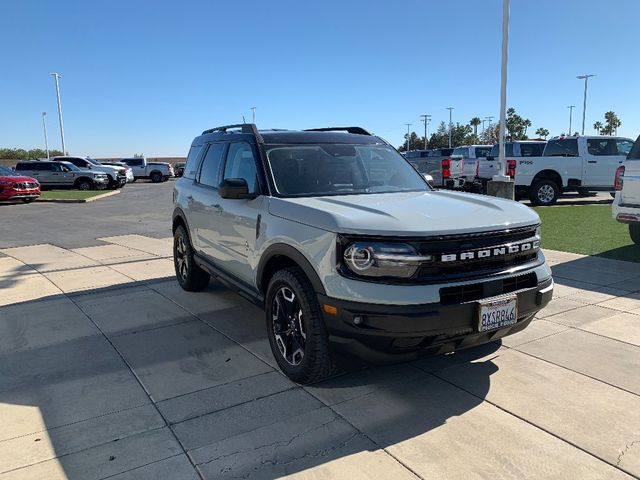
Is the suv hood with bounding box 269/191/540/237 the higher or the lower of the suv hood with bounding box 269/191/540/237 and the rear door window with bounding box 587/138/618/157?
the lower

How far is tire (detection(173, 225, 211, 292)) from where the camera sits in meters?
6.14

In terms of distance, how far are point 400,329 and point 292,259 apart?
3.24 ft

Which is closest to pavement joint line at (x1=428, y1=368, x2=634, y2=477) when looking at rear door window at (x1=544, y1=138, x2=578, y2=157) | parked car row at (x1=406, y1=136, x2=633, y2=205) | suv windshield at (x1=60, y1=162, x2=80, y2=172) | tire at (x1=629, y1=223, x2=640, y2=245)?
tire at (x1=629, y1=223, x2=640, y2=245)

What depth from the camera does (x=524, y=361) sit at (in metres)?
4.05

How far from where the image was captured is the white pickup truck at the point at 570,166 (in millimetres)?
14812

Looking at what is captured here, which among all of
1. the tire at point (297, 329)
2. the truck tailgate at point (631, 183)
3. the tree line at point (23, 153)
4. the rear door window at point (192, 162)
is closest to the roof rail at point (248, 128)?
the rear door window at point (192, 162)

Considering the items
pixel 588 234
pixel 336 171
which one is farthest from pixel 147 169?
pixel 336 171

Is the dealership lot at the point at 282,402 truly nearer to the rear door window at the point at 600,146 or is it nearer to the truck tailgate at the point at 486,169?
the rear door window at the point at 600,146

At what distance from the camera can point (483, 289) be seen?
127 inches

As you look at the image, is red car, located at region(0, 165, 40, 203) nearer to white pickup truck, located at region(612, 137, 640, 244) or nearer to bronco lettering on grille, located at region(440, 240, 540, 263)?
white pickup truck, located at region(612, 137, 640, 244)

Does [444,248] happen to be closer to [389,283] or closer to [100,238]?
[389,283]

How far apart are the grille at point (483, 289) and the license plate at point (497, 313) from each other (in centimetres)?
7

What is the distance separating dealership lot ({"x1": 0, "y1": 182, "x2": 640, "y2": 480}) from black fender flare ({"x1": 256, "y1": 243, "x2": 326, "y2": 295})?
2.49ft

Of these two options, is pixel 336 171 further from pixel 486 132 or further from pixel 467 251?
pixel 486 132
